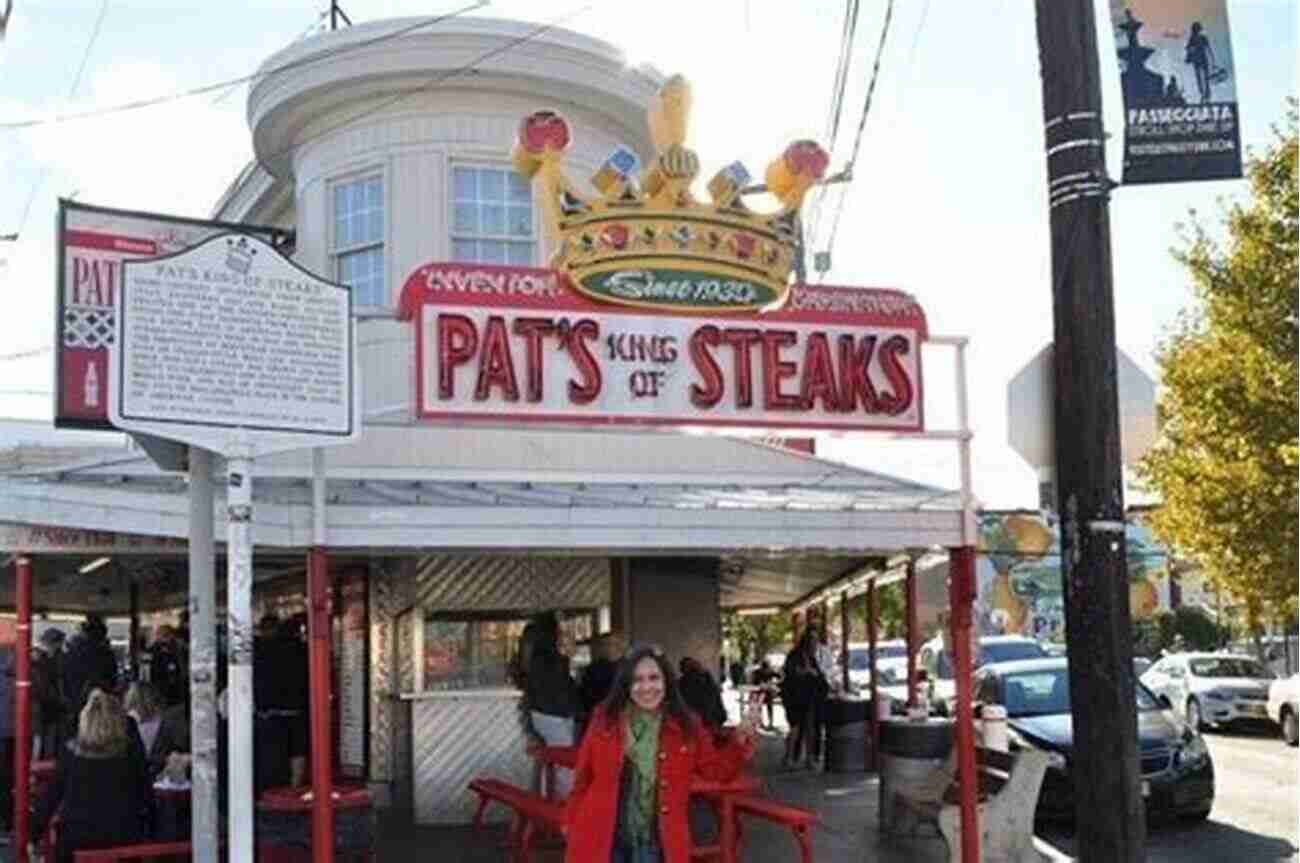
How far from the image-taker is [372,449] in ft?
44.9

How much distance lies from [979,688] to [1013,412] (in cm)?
1059

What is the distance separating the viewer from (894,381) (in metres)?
9.48

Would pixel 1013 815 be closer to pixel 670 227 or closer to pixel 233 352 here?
pixel 670 227

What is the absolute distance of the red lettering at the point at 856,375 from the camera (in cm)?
936

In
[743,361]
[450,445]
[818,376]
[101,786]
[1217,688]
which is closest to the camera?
[101,786]

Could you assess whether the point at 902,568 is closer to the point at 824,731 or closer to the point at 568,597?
the point at 568,597

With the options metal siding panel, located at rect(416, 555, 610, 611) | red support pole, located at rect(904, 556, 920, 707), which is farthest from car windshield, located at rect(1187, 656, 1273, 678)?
metal siding panel, located at rect(416, 555, 610, 611)

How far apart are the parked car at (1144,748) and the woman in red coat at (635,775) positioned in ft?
24.5

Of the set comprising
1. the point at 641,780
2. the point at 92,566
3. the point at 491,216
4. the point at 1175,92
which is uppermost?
the point at 491,216

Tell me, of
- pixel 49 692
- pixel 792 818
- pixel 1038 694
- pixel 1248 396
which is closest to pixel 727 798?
pixel 792 818

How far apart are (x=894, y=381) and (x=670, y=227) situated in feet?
5.17

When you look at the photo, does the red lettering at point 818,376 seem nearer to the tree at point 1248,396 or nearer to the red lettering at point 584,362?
the red lettering at point 584,362

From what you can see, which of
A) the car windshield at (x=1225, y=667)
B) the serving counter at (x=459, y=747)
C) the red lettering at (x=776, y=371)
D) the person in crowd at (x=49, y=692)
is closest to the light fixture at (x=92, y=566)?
the person in crowd at (x=49, y=692)

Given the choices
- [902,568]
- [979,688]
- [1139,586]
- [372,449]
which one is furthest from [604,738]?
[1139,586]
